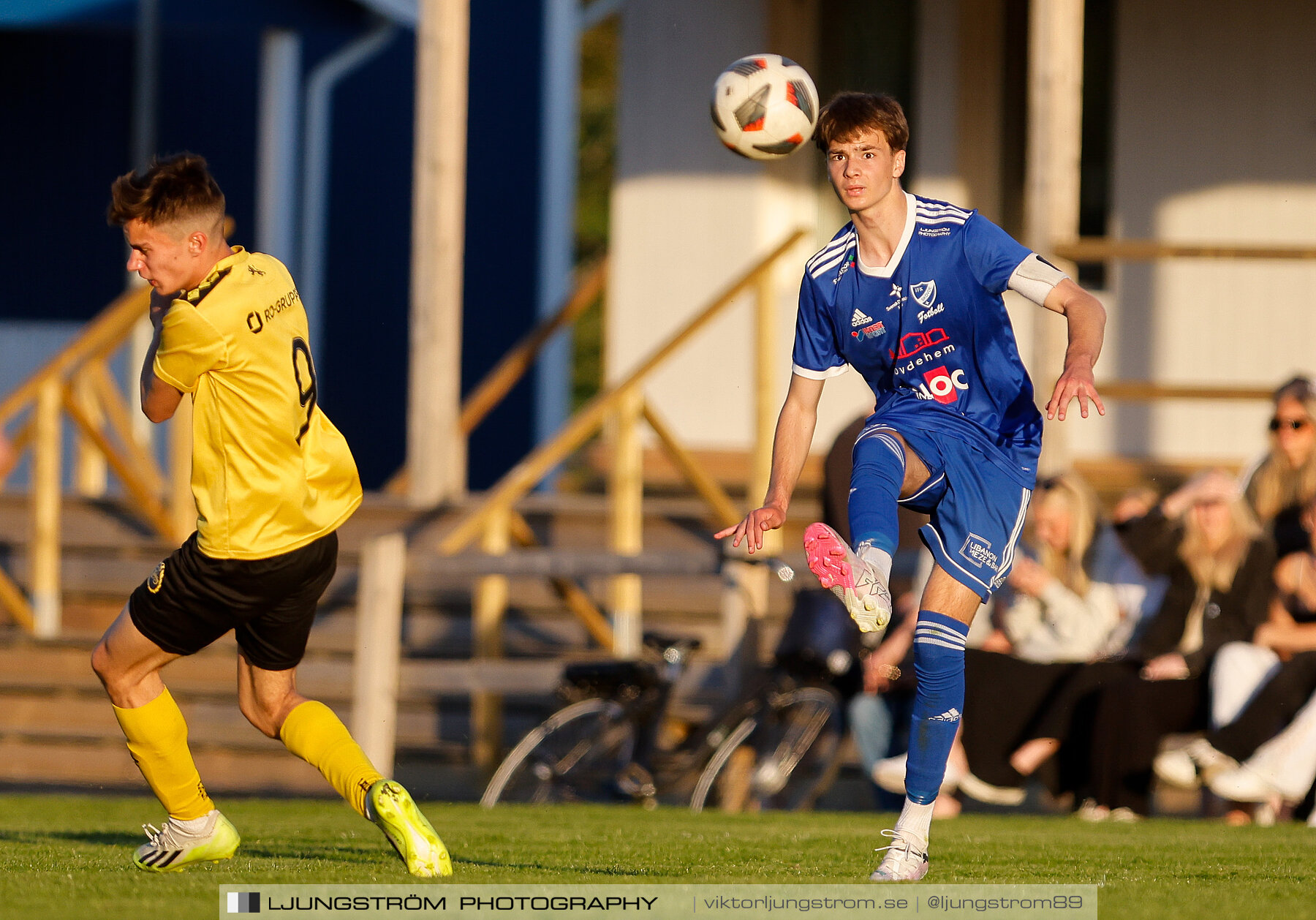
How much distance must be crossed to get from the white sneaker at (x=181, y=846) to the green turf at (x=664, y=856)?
2.1 inches

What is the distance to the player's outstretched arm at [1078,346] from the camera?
4578 mm

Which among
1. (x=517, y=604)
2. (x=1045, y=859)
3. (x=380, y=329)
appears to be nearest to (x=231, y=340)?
(x=1045, y=859)

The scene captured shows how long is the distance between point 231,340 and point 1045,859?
9.24ft

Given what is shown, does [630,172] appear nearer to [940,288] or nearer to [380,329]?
[380,329]

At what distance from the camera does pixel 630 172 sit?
13328 millimetres

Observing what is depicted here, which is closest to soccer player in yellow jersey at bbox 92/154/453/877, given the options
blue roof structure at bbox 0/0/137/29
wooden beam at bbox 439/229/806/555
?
wooden beam at bbox 439/229/806/555

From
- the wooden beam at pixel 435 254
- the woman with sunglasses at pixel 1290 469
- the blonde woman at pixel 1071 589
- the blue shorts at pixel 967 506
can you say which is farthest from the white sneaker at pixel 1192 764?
the wooden beam at pixel 435 254

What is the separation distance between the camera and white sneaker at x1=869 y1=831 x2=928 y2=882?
4.89 metres

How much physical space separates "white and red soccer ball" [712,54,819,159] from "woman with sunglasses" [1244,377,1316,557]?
3.10 m

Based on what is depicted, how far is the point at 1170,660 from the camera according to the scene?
8.41 meters

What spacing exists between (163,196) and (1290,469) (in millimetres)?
5820

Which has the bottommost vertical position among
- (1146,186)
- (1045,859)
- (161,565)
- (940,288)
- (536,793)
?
(536,793)

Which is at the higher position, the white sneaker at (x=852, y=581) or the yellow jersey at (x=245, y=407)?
the yellow jersey at (x=245, y=407)

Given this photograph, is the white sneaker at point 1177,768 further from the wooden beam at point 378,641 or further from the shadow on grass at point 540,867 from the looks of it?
the wooden beam at point 378,641
